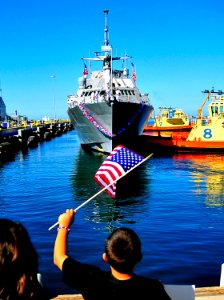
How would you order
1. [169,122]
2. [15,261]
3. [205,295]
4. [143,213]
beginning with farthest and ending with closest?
[169,122] → [143,213] → [205,295] → [15,261]

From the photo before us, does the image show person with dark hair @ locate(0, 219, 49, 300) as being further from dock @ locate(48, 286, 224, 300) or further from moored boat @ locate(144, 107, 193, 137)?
moored boat @ locate(144, 107, 193, 137)

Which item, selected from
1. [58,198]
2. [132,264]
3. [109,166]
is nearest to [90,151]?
[58,198]

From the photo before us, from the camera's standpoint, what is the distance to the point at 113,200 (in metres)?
21.4

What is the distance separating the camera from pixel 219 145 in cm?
4291

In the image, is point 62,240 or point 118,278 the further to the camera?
point 62,240

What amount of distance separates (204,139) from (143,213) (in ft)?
96.0

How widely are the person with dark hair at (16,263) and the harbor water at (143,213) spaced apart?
23.9 feet

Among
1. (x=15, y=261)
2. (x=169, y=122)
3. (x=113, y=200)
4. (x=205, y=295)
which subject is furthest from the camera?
(x=169, y=122)

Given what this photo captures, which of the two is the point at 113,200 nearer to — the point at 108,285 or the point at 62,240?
the point at 62,240

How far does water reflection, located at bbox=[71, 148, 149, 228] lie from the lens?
1758 cm

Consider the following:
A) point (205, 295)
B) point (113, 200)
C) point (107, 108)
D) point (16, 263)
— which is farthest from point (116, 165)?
point (107, 108)

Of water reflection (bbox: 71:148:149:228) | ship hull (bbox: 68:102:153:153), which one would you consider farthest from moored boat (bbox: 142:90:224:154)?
water reflection (bbox: 71:148:149:228)

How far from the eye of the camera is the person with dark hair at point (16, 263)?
114 inches

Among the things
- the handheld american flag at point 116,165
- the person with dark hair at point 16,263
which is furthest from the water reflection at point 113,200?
the person with dark hair at point 16,263
